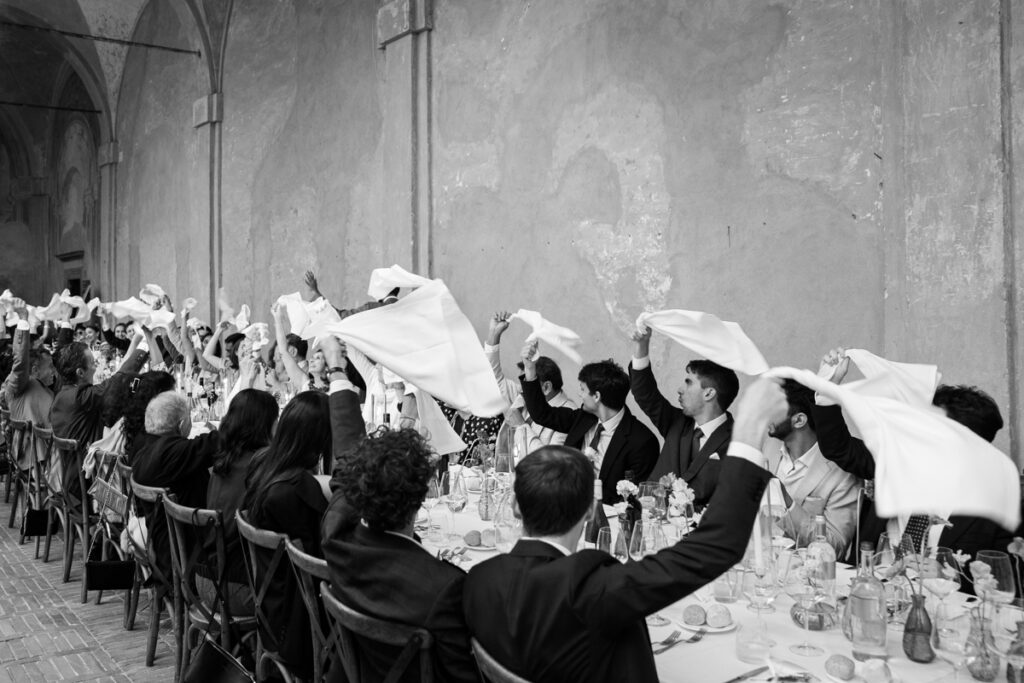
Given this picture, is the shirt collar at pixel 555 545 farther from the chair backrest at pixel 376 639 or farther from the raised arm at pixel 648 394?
the raised arm at pixel 648 394

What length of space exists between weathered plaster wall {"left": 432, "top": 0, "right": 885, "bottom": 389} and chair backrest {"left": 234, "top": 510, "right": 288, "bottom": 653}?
3597 millimetres

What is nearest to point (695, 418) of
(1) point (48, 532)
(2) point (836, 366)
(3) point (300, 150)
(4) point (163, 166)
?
(2) point (836, 366)

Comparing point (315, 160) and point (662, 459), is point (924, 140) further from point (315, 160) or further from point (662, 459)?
point (315, 160)

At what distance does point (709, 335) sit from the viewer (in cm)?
350

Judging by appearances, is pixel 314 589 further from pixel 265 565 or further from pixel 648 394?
pixel 648 394

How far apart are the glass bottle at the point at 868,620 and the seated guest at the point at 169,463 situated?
2925 mm

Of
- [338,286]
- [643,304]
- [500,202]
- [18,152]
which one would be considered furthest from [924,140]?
[18,152]

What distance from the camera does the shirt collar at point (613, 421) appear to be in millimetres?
4977

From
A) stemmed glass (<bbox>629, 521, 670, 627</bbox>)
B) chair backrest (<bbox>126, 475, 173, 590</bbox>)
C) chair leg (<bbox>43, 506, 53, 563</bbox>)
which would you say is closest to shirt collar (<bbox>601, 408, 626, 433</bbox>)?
stemmed glass (<bbox>629, 521, 670, 627</bbox>)

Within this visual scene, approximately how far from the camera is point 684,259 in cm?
605

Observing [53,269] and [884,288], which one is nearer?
[884,288]

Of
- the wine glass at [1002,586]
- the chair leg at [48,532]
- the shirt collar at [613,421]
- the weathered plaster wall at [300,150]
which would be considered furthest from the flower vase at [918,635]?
the weathered plaster wall at [300,150]

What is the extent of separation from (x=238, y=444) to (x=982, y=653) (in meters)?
2.99

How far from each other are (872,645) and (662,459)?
235 centimetres
